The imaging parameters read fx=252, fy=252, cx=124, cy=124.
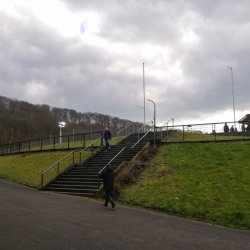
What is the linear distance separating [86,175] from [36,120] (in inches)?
3124

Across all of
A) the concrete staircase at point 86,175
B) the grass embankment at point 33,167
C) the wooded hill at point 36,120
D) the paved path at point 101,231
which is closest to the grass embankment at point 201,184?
the paved path at point 101,231

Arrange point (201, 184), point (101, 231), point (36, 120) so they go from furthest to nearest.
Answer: point (36, 120) < point (201, 184) < point (101, 231)

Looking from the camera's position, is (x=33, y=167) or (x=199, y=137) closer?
(x=199, y=137)

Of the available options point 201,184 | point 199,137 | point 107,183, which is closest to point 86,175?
point 107,183

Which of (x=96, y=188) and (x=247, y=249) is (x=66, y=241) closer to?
(x=247, y=249)

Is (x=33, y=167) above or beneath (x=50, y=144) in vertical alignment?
beneath

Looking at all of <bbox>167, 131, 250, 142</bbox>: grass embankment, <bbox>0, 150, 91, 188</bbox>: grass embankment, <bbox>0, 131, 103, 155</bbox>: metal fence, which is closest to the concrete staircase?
<bbox>0, 150, 91, 188</bbox>: grass embankment

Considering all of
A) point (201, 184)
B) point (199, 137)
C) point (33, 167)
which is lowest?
point (201, 184)

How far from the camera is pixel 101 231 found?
21.4 ft

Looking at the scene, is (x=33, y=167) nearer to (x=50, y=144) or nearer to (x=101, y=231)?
(x=50, y=144)

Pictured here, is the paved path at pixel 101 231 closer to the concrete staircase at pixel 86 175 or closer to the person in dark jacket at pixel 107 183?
the person in dark jacket at pixel 107 183

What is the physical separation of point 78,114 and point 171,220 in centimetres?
10761

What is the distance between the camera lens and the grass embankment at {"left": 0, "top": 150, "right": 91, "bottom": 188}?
16.8m

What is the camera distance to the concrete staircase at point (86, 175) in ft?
44.0
